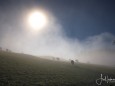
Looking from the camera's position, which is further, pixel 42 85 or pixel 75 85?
pixel 75 85

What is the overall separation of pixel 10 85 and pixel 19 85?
213 centimetres

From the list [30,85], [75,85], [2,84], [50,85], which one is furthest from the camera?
[75,85]

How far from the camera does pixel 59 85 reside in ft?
127

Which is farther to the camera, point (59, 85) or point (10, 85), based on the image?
point (59, 85)

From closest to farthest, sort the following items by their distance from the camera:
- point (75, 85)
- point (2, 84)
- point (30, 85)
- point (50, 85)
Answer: point (2, 84)
point (30, 85)
point (50, 85)
point (75, 85)

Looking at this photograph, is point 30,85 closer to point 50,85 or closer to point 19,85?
point 19,85

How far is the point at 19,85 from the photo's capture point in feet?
109

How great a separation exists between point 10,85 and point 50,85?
34.8ft

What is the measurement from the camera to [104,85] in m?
43.7

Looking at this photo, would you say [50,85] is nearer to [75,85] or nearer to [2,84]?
[75,85]

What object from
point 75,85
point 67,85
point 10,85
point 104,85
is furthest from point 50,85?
point 104,85

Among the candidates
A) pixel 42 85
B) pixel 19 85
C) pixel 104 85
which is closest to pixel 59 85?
pixel 42 85

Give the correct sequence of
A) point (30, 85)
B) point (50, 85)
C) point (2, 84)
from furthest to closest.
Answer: point (50, 85)
point (30, 85)
point (2, 84)

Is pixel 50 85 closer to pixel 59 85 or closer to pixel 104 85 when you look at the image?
pixel 59 85
